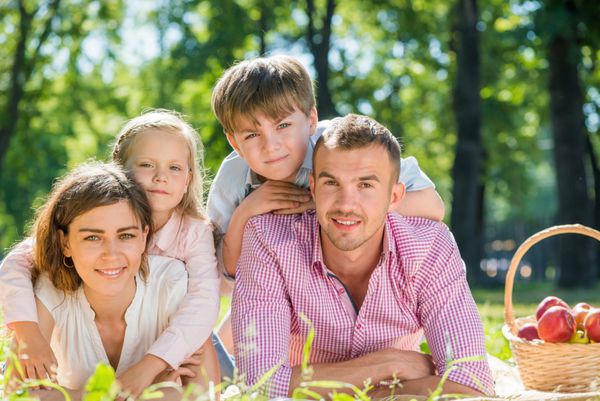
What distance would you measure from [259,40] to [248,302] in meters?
16.5

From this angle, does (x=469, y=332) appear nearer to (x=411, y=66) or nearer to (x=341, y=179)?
(x=341, y=179)

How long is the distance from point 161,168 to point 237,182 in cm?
54

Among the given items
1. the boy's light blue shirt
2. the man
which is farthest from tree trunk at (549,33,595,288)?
the man


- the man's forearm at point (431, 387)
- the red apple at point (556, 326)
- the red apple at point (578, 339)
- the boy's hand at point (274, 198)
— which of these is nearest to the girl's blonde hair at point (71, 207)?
the boy's hand at point (274, 198)

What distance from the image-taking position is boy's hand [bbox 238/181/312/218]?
3943 mm

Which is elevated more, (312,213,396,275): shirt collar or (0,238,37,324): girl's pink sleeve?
(312,213,396,275): shirt collar

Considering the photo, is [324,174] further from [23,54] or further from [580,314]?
[23,54]

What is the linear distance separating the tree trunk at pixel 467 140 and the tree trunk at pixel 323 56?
128 inches

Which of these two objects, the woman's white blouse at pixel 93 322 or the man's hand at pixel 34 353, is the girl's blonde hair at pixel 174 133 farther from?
the man's hand at pixel 34 353

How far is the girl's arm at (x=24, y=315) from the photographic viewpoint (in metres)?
3.41

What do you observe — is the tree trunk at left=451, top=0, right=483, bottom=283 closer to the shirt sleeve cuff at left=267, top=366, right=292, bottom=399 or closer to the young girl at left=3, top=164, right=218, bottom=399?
the young girl at left=3, top=164, right=218, bottom=399

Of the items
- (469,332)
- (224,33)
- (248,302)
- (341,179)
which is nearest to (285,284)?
(248,302)

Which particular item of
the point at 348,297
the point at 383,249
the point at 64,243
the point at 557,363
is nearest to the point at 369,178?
the point at 383,249

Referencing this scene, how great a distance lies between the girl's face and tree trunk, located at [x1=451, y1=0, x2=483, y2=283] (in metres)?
10.6
